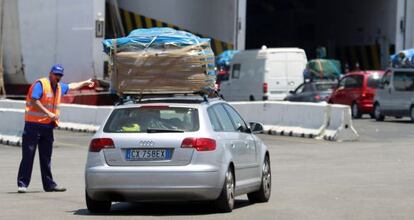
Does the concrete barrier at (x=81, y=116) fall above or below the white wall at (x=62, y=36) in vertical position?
below

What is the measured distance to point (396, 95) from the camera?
3534 cm

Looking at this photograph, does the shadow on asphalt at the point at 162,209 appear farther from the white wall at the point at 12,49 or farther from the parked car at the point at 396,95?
the white wall at the point at 12,49

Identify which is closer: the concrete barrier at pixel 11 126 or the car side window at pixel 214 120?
the car side window at pixel 214 120

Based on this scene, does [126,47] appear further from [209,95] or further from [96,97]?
[96,97]

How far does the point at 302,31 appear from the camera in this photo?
57.8 metres

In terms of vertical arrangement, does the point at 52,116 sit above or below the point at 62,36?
below

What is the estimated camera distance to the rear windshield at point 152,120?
41.1 feet

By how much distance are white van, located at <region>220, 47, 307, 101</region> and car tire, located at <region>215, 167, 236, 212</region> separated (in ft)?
90.6

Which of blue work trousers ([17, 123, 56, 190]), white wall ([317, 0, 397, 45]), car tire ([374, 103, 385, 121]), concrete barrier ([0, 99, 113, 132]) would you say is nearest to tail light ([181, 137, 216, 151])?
blue work trousers ([17, 123, 56, 190])

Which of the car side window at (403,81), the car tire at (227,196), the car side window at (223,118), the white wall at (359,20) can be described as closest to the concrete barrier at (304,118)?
the car side window at (403,81)

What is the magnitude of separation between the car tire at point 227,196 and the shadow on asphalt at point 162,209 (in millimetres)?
218

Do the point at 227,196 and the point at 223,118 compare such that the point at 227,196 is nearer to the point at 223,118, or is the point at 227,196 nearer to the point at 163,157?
the point at 163,157

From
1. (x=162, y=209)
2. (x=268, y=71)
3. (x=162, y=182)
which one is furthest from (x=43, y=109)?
(x=268, y=71)

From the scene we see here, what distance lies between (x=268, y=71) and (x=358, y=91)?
11.8 feet
